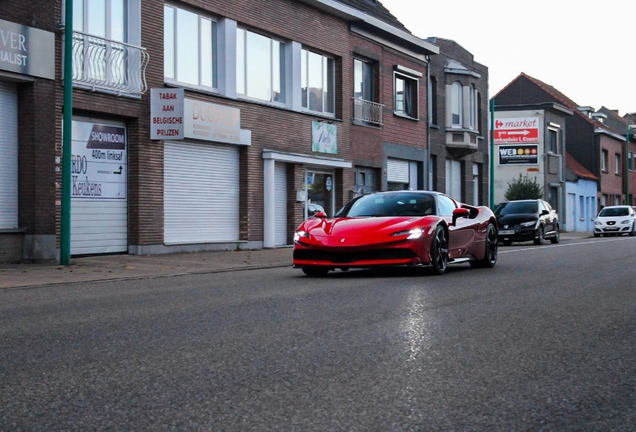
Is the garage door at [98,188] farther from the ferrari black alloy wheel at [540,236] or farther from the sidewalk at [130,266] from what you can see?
the ferrari black alloy wheel at [540,236]

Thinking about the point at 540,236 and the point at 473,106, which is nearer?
the point at 540,236

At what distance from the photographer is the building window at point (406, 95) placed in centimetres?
3359

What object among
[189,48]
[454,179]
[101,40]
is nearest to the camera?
[101,40]

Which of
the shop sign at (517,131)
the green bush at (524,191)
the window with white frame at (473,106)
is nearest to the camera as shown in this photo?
the window with white frame at (473,106)

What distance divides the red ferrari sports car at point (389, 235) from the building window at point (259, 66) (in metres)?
11.0

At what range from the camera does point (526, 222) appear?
2967cm

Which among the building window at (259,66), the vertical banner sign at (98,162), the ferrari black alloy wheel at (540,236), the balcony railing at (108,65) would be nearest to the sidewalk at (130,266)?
the vertical banner sign at (98,162)

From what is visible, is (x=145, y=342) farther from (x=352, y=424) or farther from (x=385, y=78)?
(x=385, y=78)

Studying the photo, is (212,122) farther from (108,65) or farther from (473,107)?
(473,107)

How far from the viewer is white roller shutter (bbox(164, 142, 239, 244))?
21.5 m

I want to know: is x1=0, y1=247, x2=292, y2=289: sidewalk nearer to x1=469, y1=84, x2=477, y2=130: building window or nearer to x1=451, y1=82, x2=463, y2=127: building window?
x1=451, y1=82, x2=463, y2=127: building window

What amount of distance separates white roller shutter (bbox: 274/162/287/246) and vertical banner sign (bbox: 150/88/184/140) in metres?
→ 6.01

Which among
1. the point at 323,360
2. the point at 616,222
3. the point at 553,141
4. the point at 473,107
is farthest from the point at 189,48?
the point at 553,141

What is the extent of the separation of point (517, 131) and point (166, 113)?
33357 millimetres
